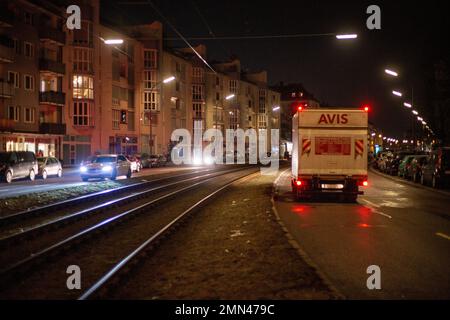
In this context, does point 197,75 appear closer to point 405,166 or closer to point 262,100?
point 262,100

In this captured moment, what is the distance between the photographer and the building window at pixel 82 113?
57.8 m

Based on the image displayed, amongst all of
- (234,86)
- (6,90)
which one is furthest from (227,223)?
(234,86)

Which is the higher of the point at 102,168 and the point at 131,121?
the point at 131,121

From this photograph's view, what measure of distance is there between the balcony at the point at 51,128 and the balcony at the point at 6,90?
5.53m

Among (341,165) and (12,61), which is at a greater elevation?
(12,61)

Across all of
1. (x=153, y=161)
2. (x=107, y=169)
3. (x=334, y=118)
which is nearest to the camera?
(x=334, y=118)

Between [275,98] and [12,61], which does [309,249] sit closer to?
[12,61]

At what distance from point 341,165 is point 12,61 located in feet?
119

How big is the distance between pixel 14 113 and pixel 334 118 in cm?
3649

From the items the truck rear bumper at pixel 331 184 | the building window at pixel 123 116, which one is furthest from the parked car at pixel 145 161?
the truck rear bumper at pixel 331 184

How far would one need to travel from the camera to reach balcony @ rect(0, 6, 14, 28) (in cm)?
4488

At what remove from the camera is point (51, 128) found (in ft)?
172
